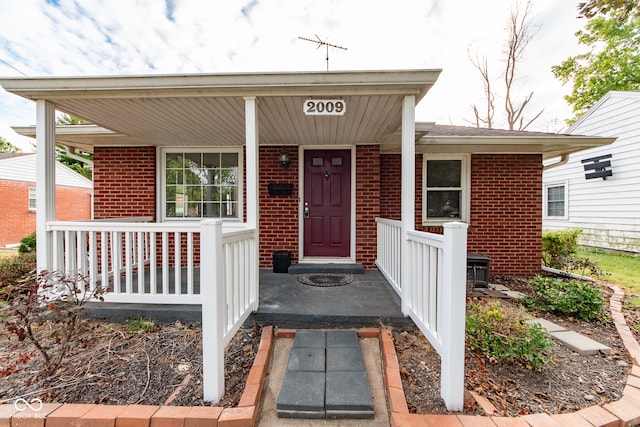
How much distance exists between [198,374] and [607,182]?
33.1 feet

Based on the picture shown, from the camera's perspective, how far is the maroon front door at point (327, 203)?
187 inches

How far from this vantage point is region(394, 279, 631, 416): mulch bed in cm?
187

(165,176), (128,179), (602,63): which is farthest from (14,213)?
(602,63)

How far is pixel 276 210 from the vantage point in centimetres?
478

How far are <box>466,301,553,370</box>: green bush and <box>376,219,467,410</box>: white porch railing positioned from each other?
0.57m

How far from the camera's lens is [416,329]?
8.58 ft

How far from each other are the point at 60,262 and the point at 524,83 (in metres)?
15.6

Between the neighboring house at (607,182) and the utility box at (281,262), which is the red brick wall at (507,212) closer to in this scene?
the neighboring house at (607,182)

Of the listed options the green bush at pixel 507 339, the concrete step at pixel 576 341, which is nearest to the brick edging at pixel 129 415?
the green bush at pixel 507 339

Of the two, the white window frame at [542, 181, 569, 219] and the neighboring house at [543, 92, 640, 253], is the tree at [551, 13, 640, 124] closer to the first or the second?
the neighboring house at [543, 92, 640, 253]

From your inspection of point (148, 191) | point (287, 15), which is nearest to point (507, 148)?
point (287, 15)

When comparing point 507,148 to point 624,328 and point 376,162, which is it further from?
point 624,328

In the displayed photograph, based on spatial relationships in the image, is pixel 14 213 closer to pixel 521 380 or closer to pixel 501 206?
pixel 521 380

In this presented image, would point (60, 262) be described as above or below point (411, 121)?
below
